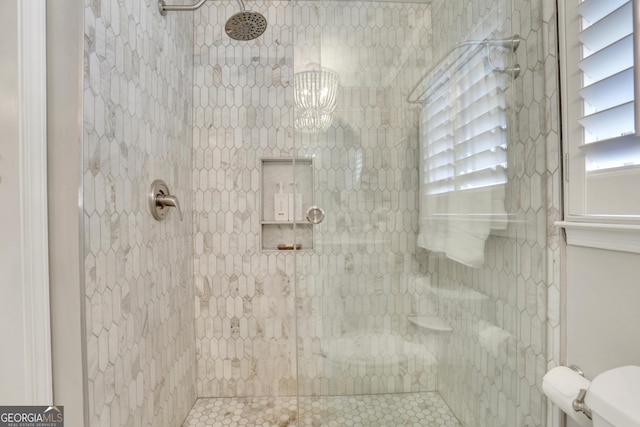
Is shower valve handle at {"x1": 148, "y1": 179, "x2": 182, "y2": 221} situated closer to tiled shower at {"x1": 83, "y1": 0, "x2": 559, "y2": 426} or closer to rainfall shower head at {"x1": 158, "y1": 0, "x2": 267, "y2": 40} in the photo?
tiled shower at {"x1": 83, "y1": 0, "x2": 559, "y2": 426}

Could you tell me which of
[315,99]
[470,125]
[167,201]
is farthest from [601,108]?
[167,201]

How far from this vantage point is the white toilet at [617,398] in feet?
1.54

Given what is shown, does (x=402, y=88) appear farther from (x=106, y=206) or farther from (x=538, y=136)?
(x=106, y=206)

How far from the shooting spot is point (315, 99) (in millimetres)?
1012

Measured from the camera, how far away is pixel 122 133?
891mm

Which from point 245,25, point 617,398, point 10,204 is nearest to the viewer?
point 617,398

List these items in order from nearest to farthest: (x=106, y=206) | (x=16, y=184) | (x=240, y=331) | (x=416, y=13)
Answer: (x=16, y=184)
(x=106, y=206)
(x=416, y=13)
(x=240, y=331)

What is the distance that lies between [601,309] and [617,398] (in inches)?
11.4

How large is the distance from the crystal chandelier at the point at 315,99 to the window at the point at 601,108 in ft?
2.13

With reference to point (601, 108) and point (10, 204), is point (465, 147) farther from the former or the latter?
point (10, 204)

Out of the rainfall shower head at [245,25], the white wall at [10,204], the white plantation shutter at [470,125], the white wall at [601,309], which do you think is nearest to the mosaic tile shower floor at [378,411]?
the white wall at [601,309]

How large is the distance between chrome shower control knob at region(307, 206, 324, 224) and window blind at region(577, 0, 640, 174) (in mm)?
740

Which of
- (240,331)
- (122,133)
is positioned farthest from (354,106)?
(240,331)

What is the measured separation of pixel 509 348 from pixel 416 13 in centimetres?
112
